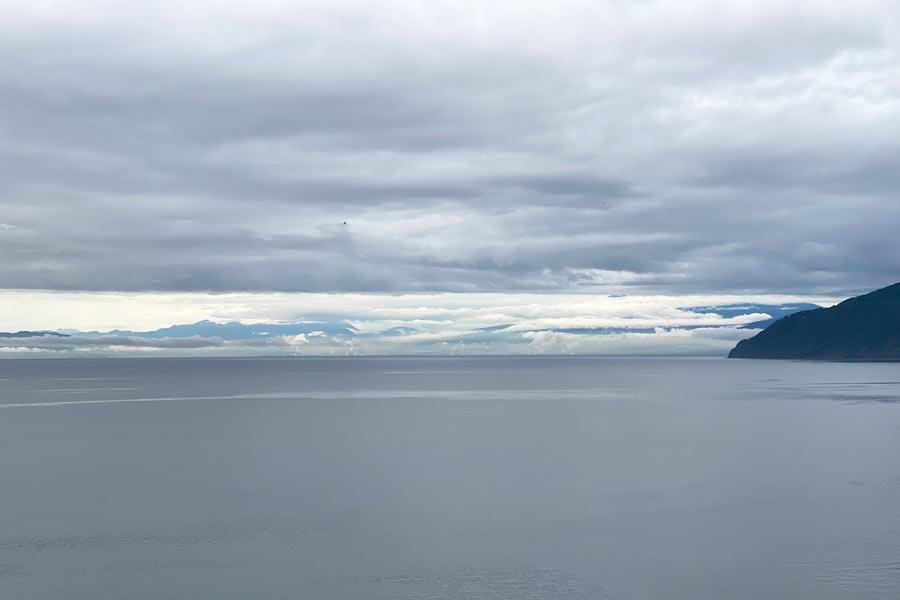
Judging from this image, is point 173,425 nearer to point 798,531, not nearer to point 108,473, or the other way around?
point 108,473

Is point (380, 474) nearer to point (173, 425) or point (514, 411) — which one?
point (173, 425)

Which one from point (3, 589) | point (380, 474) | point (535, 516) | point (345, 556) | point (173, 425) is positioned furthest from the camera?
point (173, 425)

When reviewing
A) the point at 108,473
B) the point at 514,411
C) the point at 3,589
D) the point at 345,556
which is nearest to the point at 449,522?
the point at 345,556

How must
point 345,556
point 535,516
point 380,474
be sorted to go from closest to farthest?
point 345,556
point 535,516
point 380,474

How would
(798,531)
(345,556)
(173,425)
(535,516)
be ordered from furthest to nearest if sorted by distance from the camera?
(173,425)
(535,516)
(798,531)
(345,556)

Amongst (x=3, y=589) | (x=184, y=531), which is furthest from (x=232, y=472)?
(x=3, y=589)

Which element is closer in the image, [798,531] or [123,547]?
[123,547]
